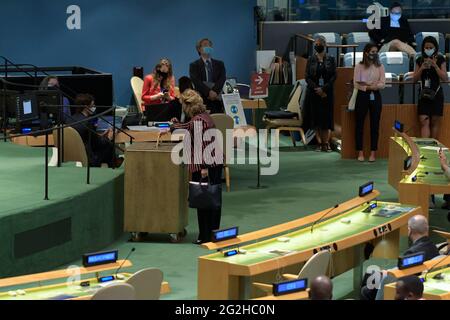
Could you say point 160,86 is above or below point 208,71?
below

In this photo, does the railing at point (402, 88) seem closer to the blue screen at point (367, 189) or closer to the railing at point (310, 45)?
the railing at point (310, 45)

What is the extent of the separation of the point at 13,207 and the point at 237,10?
11.9m

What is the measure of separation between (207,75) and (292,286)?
27.3 feet

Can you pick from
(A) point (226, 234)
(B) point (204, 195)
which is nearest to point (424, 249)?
(A) point (226, 234)

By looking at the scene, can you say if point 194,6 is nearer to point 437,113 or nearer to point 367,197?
point 437,113

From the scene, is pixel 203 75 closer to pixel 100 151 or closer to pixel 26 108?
pixel 100 151

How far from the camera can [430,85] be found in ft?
55.3

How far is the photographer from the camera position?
54.6 feet

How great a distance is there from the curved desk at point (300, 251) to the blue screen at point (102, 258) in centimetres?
67

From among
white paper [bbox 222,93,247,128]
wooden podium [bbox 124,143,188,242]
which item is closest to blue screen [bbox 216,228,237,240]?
wooden podium [bbox 124,143,188,242]

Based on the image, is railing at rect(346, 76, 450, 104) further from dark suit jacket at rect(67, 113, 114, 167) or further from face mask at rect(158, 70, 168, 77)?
dark suit jacket at rect(67, 113, 114, 167)

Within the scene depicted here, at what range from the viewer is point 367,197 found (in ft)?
37.3

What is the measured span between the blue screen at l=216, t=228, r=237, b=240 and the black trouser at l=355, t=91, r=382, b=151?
8211mm
